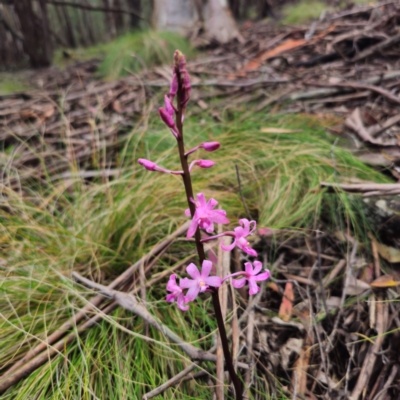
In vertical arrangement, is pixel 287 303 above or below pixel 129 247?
below

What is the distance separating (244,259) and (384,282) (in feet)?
2.00

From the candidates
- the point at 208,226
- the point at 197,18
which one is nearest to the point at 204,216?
the point at 208,226

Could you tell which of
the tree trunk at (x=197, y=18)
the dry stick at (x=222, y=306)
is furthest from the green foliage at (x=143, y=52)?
the dry stick at (x=222, y=306)

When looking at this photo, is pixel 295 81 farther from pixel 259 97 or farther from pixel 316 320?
pixel 316 320

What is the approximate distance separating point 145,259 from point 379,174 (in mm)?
1316

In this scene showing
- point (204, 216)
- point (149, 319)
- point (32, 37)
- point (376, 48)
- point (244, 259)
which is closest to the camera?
point (204, 216)

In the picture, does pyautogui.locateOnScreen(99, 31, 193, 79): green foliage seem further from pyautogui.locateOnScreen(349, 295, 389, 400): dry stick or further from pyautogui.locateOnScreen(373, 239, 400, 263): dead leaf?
pyautogui.locateOnScreen(349, 295, 389, 400): dry stick

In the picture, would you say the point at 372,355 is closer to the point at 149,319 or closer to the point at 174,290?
the point at 149,319

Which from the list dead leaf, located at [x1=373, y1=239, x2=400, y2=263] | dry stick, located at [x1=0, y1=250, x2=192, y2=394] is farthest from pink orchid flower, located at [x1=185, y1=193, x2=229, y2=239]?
dead leaf, located at [x1=373, y1=239, x2=400, y2=263]

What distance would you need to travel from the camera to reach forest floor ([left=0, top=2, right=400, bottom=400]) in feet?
4.41

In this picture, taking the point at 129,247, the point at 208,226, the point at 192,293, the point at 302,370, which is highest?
the point at 208,226

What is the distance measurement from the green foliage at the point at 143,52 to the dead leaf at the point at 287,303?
451cm

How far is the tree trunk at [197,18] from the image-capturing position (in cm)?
620

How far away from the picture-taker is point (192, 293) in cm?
86
